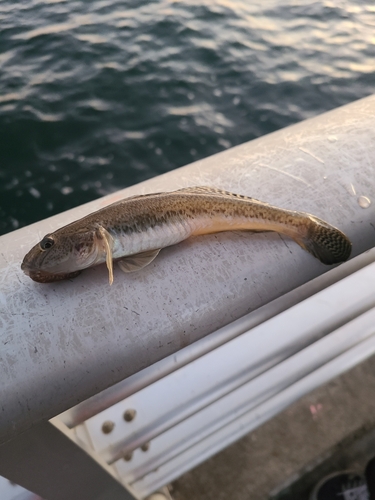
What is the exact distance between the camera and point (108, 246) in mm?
1814

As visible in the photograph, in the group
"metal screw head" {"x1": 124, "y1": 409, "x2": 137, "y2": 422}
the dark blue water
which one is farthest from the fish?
the dark blue water

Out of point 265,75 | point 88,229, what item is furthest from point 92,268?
point 265,75

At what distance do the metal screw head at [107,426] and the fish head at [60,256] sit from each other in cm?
60

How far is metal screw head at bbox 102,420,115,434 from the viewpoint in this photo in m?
1.50

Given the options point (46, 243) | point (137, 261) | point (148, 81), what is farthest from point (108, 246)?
point (148, 81)

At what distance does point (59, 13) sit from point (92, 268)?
25.6 ft

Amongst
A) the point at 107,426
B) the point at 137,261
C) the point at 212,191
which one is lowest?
the point at 107,426

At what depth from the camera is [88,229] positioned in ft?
6.27

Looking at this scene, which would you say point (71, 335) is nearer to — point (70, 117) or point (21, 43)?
point (70, 117)

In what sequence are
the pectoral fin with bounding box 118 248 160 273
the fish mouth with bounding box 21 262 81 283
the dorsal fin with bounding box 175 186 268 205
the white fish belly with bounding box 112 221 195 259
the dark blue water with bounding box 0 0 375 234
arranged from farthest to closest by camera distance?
the dark blue water with bounding box 0 0 375 234
the dorsal fin with bounding box 175 186 268 205
the white fish belly with bounding box 112 221 195 259
the pectoral fin with bounding box 118 248 160 273
the fish mouth with bounding box 21 262 81 283

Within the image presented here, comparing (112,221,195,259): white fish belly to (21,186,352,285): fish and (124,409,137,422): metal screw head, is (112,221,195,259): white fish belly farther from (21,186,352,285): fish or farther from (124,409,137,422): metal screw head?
(124,409,137,422): metal screw head

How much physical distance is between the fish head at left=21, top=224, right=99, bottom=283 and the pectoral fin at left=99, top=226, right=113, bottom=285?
4 cm

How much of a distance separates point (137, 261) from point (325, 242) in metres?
0.82

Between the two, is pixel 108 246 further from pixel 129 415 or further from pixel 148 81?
pixel 148 81
